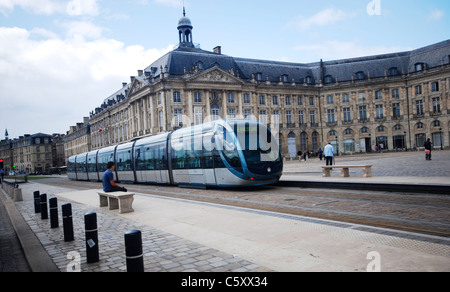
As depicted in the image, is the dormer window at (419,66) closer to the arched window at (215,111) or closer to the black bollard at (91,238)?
the arched window at (215,111)

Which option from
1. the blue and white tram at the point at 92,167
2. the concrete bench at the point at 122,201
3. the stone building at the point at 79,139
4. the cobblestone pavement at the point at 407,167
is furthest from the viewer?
the stone building at the point at 79,139

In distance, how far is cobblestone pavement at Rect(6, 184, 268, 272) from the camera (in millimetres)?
5271

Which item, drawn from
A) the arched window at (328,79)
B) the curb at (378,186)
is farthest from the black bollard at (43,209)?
the arched window at (328,79)

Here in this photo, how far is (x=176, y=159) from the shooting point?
2016cm

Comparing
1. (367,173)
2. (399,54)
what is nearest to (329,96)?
(399,54)

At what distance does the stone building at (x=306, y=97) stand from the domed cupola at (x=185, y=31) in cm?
19

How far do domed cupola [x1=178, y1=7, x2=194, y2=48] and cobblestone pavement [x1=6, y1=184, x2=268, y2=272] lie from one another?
6250cm

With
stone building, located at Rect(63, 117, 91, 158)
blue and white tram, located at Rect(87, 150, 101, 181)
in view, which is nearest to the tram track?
blue and white tram, located at Rect(87, 150, 101, 181)

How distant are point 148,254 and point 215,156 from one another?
10.6m

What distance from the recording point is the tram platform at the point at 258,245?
16.2 feet

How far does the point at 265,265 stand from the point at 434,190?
9087 mm

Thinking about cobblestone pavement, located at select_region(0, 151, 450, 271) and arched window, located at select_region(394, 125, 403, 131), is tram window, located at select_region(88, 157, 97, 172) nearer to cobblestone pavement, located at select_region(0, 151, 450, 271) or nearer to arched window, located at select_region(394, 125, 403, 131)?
cobblestone pavement, located at select_region(0, 151, 450, 271)

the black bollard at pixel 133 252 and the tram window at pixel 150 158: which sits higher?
the tram window at pixel 150 158

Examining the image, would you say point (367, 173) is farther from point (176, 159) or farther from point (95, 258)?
point (95, 258)
